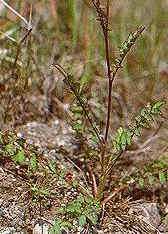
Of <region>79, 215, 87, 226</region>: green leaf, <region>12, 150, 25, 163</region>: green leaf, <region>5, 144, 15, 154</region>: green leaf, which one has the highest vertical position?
<region>5, 144, 15, 154</region>: green leaf

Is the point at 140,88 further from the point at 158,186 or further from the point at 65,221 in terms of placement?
the point at 65,221

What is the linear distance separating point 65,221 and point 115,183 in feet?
1.44

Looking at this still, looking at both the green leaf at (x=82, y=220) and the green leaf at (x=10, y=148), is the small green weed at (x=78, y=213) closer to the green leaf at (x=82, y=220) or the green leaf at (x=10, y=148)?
the green leaf at (x=82, y=220)

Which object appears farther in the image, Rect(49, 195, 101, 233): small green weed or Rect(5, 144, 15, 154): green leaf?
Rect(5, 144, 15, 154): green leaf

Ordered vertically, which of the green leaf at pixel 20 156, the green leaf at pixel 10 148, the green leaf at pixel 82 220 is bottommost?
Result: the green leaf at pixel 82 220

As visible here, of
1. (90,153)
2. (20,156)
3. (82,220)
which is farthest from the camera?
(90,153)

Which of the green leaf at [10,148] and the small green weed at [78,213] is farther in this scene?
the green leaf at [10,148]

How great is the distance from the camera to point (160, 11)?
2.75 metres

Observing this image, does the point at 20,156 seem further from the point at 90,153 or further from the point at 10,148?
the point at 90,153

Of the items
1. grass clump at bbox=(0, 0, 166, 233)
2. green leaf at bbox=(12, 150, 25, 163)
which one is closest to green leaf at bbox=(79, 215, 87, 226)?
grass clump at bbox=(0, 0, 166, 233)

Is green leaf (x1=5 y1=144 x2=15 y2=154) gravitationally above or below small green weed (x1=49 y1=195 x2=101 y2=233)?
above

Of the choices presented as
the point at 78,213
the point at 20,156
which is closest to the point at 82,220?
the point at 78,213

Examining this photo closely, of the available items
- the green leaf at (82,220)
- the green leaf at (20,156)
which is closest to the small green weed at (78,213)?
the green leaf at (82,220)

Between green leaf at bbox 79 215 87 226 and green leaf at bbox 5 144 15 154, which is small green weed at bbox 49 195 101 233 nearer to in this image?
green leaf at bbox 79 215 87 226
